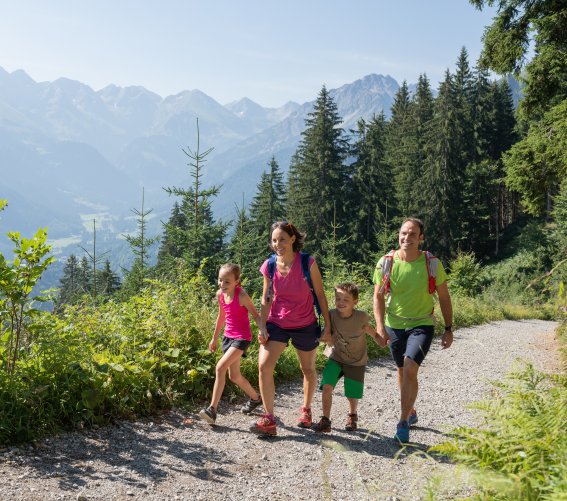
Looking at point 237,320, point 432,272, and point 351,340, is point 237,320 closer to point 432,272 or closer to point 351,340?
point 351,340

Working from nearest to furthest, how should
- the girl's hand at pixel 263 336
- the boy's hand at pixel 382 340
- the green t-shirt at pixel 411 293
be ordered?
1. the green t-shirt at pixel 411 293
2. the girl's hand at pixel 263 336
3. the boy's hand at pixel 382 340

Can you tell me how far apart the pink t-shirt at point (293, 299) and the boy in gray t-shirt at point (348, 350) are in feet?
1.37

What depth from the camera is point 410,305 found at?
4.72m

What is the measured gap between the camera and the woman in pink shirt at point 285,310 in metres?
4.77

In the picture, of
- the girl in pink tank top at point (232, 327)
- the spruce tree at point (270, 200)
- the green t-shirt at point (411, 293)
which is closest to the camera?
the green t-shirt at point (411, 293)

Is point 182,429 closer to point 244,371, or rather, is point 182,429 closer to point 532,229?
point 244,371

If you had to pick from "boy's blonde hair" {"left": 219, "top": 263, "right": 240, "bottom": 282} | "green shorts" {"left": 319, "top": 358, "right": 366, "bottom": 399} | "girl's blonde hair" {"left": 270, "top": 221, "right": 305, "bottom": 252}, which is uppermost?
"girl's blonde hair" {"left": 270, "top": 221, "right": 305, "bottom": 252}

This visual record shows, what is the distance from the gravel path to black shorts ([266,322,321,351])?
0.91 m

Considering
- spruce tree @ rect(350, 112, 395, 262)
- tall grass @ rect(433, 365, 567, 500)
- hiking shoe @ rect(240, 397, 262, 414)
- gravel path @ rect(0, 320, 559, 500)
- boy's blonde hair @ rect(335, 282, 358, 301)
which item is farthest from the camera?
spruce tree @ rect(350, 112, 395, 262)

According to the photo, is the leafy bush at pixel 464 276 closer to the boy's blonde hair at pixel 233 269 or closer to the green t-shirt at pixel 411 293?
the green t-shirt at pixel 411 293

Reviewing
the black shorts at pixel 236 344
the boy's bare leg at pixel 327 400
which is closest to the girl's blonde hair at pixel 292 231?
the black shorts at pixel 236 344

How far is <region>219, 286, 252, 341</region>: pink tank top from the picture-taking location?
5234 millimetres

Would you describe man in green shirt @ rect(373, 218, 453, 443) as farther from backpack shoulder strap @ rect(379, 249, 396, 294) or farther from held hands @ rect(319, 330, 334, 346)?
held hands @ rect(319, 330, 334, 346)

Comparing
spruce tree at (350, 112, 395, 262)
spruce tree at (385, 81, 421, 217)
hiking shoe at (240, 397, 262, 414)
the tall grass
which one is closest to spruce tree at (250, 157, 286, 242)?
spruce tree at (350, 112, 395, 262)
